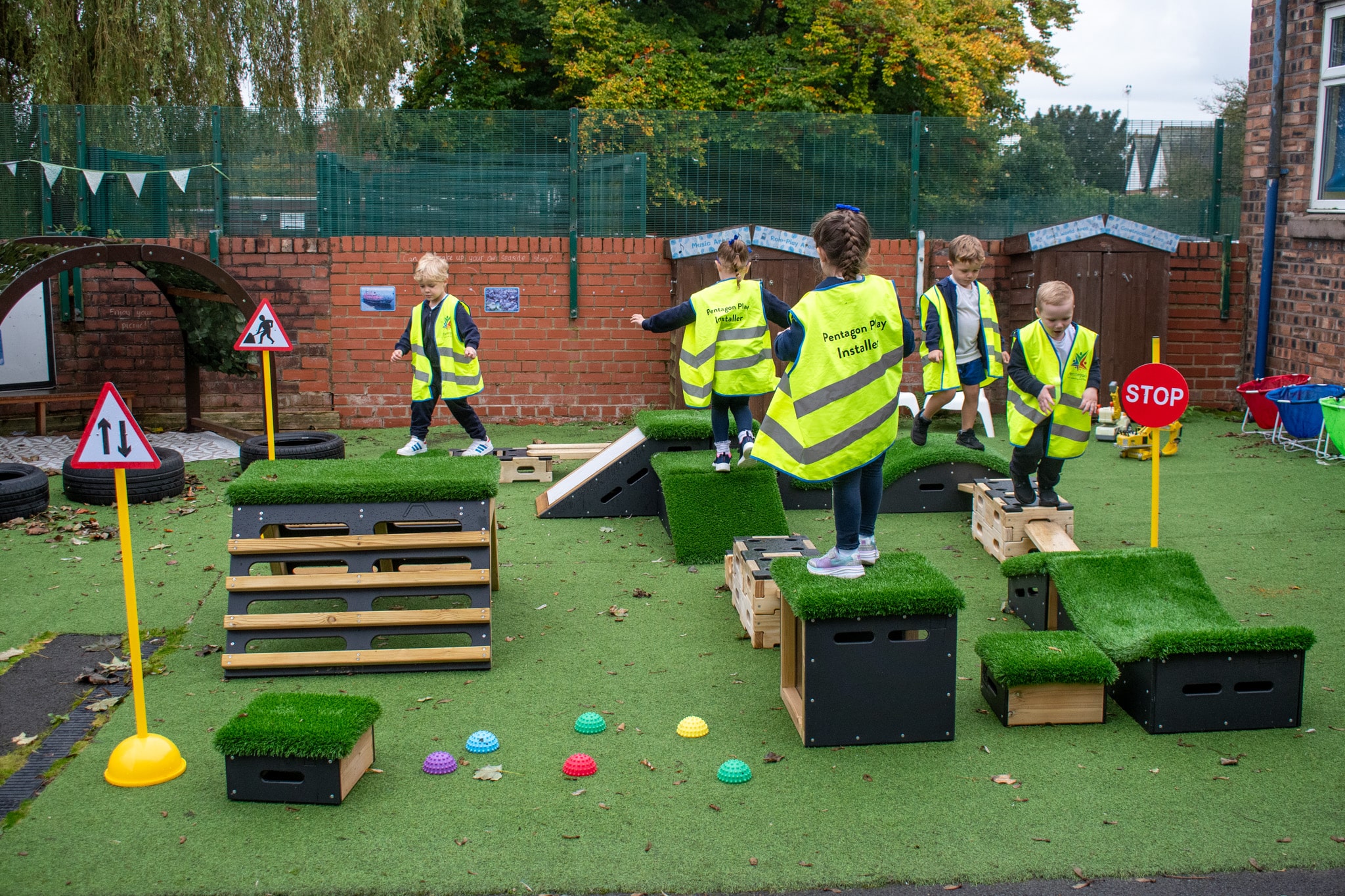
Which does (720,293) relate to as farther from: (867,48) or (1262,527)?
(867,48)

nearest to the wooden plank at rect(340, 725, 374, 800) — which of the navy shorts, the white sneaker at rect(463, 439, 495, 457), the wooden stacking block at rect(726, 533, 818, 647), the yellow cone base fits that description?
the yellow cone base

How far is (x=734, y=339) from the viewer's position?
7789mm

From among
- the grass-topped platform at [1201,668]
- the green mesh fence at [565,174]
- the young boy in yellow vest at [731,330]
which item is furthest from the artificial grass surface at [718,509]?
the green mesh fence at [565,174]

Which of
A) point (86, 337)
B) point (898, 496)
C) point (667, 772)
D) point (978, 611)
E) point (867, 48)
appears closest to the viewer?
point (667, 772)

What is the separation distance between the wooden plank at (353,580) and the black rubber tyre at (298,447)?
13.0 ft

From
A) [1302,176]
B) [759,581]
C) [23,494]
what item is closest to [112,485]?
[23,494]

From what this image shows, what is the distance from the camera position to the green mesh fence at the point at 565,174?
1205cm

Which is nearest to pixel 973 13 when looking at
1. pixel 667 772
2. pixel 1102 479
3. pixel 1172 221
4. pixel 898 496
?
pixel 1172 221

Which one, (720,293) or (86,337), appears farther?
(86,337)

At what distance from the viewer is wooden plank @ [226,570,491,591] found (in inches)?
213

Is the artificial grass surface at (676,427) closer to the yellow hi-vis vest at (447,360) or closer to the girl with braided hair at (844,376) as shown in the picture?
the yellow hi-vis vest at (447,360)

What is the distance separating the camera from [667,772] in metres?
4.37

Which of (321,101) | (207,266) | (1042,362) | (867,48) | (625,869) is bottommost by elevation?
(625,869)

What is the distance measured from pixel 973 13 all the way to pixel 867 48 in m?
2.17
